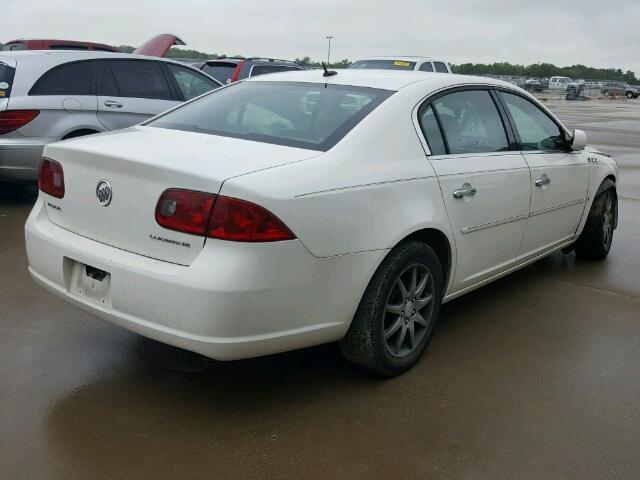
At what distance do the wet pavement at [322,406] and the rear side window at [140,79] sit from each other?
368 cm

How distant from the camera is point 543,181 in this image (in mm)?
4199

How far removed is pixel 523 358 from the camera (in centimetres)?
356

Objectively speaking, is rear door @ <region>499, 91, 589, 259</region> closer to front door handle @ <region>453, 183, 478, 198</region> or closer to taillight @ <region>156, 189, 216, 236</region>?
front door handle @ <region>453, 183, 478, 198</region>

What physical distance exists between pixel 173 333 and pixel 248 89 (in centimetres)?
178

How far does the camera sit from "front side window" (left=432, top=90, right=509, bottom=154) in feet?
11.8

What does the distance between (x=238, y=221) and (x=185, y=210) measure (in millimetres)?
233

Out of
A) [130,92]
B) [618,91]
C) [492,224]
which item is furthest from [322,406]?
[618,91]

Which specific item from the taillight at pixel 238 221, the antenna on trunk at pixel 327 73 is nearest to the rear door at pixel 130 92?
the antenna on trunk at pixel 327 73

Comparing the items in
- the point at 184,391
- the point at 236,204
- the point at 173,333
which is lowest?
the point at 184,391

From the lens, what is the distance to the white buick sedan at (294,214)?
2541 millimetres

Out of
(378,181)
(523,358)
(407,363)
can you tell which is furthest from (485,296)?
(378,181)

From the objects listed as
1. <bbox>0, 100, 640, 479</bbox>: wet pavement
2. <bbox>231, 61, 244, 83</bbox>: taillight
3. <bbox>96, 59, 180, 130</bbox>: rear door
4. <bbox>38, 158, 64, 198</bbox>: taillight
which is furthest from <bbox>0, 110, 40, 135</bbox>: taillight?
<bbox>231, 61, 244, 83</bbox>: taillight

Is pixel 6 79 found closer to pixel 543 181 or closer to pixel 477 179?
pixel 477 179

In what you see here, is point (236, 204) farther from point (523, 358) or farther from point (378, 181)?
point (523, 358)
